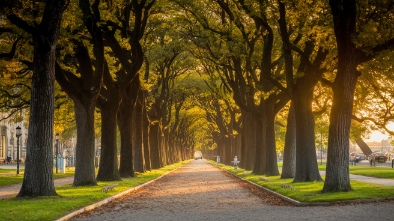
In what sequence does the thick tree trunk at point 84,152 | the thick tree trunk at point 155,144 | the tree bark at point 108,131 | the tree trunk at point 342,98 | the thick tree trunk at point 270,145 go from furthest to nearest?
the thick tree trunk at point 155,144, the thick tree trunk at point 270,145, the tree bark at point 108,131, the thick tree trunk at point 84,152, the tree trunk at point 342,98

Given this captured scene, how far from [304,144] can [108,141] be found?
989 centimetres

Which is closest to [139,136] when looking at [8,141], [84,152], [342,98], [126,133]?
[126,133]

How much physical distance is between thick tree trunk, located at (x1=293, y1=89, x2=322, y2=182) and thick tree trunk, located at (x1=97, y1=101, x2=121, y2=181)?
920cm

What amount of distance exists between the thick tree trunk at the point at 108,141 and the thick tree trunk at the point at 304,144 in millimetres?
9202

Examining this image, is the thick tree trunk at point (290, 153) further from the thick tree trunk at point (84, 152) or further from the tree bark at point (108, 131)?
the thick tree trunk at point (84, 152)

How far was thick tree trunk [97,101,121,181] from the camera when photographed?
31156 millimetres

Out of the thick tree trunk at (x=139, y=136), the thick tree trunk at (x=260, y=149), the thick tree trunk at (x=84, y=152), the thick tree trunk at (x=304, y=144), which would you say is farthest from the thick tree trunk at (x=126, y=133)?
the thick tree trunk at (x=304, y=144)

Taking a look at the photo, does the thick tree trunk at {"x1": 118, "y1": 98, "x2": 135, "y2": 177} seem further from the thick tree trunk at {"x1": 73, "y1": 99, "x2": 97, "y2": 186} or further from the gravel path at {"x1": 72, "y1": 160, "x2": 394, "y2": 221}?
the gravel path at {"x1": 72, "y1": 160, "x2": 394, "y2": 221}

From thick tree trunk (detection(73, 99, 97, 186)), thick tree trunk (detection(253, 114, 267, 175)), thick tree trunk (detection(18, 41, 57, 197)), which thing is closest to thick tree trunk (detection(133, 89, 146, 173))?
thick tree trunk (detection(253, 114, 267, 175))

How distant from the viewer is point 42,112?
1988 centimetres

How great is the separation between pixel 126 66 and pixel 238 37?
6108 millimetres

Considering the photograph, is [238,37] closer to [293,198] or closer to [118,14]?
[118,14]

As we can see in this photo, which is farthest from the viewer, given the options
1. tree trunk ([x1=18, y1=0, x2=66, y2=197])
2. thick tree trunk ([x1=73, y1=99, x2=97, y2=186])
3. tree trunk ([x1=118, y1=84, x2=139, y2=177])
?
tree trunk ([x1=118, y1=84, x2=139, y2=177])

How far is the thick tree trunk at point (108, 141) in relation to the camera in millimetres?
31156
